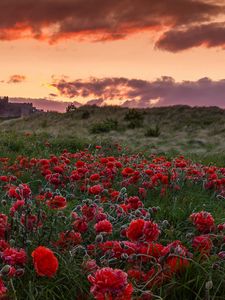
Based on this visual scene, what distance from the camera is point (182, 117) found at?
33938mm

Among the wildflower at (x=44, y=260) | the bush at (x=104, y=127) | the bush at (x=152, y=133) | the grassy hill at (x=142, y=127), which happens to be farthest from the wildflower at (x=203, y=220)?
the bush at (x=104, y=127)

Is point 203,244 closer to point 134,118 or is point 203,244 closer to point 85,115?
point 134,118

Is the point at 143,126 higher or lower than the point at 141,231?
lower

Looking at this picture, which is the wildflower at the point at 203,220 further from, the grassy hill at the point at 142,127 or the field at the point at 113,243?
the grassy hill at the point at 142,127

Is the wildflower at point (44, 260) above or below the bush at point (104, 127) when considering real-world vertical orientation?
above

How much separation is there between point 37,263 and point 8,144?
15.4 metres

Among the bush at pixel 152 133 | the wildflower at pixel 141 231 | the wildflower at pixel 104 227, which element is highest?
the wildflower at pixel 141 231

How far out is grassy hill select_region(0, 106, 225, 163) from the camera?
2606 cm

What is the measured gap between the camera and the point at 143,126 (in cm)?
3250

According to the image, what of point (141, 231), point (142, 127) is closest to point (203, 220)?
point (141, 231)

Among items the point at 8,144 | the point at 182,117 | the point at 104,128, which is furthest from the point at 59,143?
the point at 182,117

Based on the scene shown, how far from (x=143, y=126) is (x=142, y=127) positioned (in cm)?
27

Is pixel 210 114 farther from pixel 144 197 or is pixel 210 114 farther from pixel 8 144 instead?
pixel 144 197

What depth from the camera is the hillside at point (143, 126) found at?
1038 inches
